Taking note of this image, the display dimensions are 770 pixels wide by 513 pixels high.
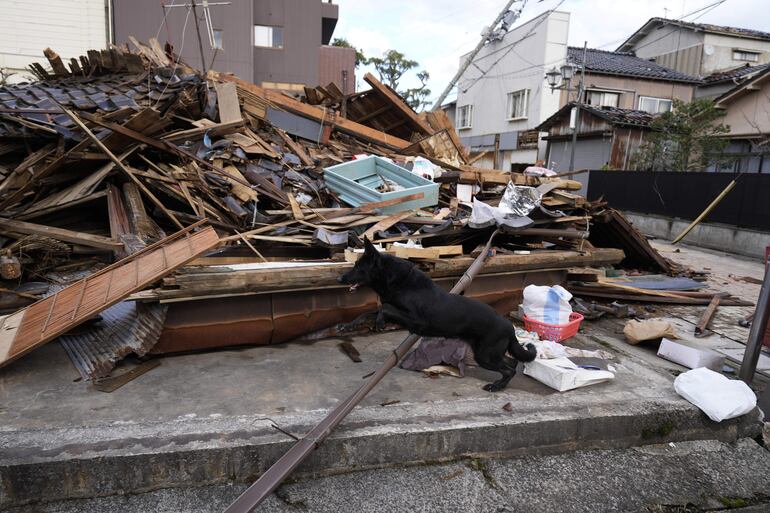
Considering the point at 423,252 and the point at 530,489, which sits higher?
the point at 423,252

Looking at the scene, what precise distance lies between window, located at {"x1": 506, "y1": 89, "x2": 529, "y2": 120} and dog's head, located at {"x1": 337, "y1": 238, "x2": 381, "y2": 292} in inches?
1001

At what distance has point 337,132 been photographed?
8258mm

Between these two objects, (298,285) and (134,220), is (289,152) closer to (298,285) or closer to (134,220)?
(134,220)

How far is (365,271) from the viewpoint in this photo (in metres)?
3.36

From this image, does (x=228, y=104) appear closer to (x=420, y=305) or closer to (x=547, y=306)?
(x=420, y=305)

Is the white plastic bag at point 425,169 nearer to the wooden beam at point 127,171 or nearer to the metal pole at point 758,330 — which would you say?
the wooden beam at point 127,171

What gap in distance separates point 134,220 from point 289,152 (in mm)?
2780

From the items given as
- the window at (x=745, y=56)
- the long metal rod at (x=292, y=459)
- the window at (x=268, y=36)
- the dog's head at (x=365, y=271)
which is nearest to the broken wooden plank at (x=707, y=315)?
the long metal rod at (x=292, y=459)

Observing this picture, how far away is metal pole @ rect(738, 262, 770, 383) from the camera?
3.87 meters

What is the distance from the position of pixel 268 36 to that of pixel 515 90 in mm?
13979

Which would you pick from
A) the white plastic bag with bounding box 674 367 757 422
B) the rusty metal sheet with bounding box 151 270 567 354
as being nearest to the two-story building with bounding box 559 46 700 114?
the rusty metal sheet with bounding box 151 270 567 354

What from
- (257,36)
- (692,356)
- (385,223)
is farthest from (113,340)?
(257,36)

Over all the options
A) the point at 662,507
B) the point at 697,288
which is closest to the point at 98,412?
the point at 662,507

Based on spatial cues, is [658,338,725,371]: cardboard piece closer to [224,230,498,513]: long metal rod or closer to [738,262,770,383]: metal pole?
[738,262,770,383]: metal pole
